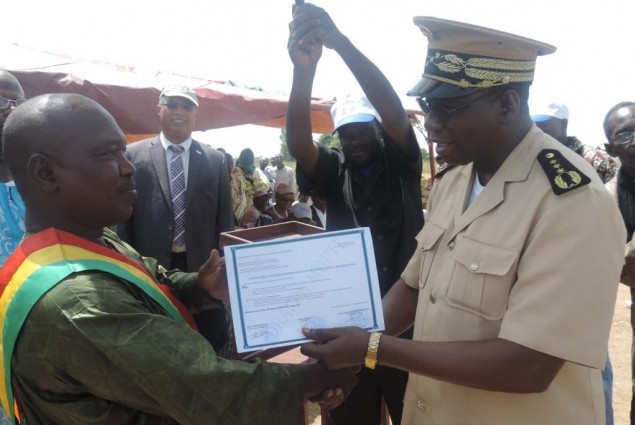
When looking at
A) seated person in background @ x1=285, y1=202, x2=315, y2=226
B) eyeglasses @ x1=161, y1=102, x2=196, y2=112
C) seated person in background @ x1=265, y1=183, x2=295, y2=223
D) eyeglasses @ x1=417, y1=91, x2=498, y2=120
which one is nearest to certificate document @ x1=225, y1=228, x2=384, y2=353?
eyeglasses @ x1=417, y1=91, x2=498, y2=120

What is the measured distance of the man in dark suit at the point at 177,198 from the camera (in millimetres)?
3777

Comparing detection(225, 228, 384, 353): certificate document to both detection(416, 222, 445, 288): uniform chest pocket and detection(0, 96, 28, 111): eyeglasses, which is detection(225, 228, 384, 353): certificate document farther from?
detection(0, 96, 28, 111): eyeglasses

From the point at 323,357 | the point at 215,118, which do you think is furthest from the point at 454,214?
the point at 215,118

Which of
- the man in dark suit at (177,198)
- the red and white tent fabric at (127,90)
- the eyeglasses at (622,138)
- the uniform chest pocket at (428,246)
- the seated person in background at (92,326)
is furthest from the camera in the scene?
the red and white tent fabric at (127,90)

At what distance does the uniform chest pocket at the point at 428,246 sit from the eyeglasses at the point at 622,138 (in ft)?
6.46

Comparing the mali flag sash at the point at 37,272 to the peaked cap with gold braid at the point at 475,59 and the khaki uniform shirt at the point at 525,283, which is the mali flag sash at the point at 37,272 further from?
the peaked cap with gold braid at the point at 475,59

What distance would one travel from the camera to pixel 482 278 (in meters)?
1.56

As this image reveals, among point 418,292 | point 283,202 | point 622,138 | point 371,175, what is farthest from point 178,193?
point 283,202

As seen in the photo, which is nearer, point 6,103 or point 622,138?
point 6,103

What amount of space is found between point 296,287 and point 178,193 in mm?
2428

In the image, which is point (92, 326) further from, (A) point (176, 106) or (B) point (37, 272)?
(A) point (176, 106)

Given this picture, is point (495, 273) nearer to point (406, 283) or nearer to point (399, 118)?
point (406, 283)

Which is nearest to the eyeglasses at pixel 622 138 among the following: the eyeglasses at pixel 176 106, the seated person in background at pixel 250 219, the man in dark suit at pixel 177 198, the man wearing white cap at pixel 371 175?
the man wearing white cap at pixel 371 175

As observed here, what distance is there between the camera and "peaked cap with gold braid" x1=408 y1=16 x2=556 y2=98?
1590 mm
